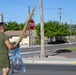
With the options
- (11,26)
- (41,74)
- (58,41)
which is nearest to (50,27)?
(58,41)

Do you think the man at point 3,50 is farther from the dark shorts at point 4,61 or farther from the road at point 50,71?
the road at point 50,71

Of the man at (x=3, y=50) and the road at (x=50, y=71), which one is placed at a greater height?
the man at (x=3, y=50)

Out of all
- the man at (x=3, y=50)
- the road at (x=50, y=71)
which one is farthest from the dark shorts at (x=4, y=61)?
the road at (x=50, y=71)

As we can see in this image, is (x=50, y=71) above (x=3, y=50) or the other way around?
the other way around

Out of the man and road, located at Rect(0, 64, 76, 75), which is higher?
the man

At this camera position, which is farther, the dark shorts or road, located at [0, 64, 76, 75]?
road, located at [0, 64, 76, 75]

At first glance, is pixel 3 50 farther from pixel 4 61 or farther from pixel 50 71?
pixel 50 71

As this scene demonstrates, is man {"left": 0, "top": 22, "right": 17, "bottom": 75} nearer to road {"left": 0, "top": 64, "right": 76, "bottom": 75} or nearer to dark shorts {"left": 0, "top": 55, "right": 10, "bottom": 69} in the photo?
dark shorts {"left": 0, "top": 55, "right": 10, "bottom": 69}

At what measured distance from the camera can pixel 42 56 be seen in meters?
25.7

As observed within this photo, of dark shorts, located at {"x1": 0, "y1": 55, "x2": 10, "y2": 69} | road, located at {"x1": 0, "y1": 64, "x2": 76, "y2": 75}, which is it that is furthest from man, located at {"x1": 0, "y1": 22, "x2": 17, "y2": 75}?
road, located at {"x1": 0, "y1": 64, "x2": 76, "y2": 75}

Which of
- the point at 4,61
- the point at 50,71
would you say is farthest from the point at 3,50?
the point at 50,71

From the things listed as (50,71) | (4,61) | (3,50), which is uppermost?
(3,50)

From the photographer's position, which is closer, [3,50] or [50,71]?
[3,50]

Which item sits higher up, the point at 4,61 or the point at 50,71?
the point at 4,61
